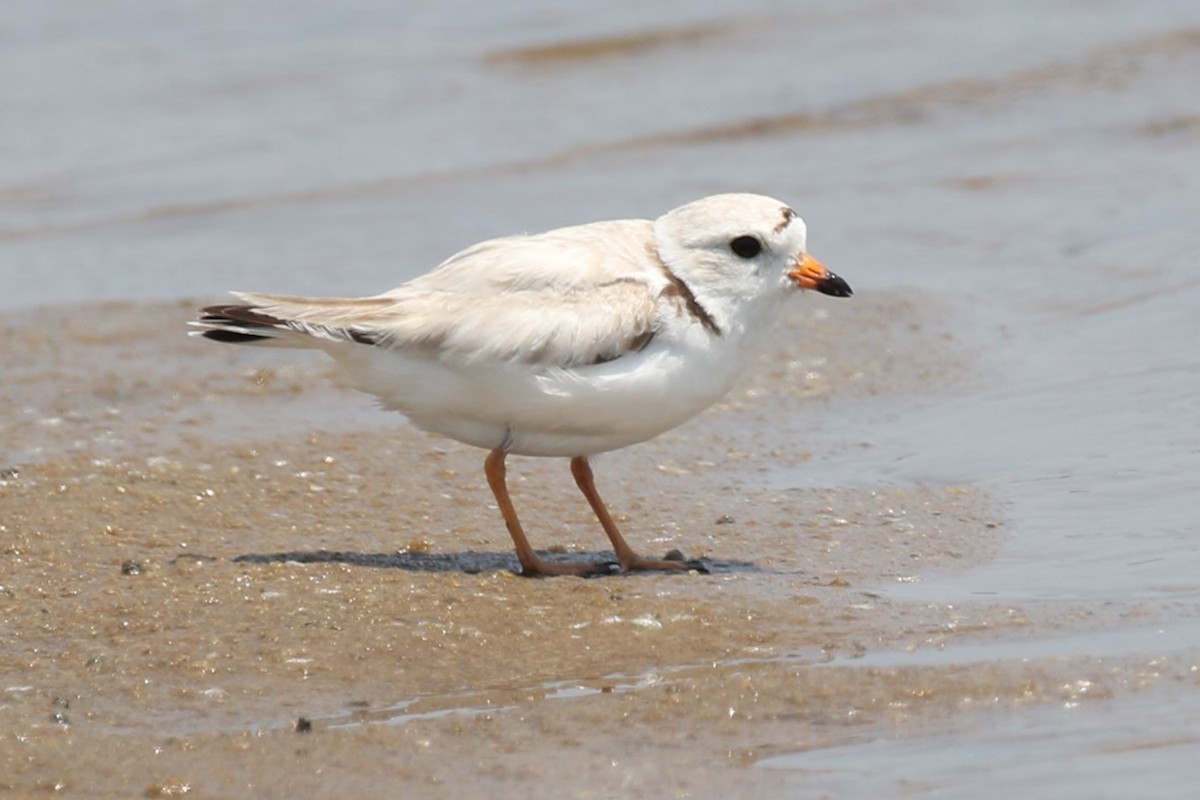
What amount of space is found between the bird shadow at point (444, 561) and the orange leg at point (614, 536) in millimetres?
48

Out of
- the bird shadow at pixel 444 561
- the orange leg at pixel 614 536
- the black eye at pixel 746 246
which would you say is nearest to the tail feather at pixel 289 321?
the bird shadow at pixel 444 561

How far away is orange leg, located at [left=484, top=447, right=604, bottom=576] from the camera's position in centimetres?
614

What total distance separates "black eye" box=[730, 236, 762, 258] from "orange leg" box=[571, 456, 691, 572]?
949 millimetres

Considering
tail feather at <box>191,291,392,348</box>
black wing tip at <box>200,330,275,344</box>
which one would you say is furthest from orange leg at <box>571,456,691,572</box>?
black wing tip at <box>200,330,275,344</box>

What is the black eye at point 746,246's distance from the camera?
6.17 m

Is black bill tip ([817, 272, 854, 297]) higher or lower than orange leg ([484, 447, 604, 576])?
higher

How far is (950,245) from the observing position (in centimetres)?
1077

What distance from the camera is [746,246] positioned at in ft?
20.3

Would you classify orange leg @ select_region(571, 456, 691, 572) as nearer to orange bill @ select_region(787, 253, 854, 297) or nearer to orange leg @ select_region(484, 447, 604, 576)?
orange leg @ select_region(484, 447, 604, 576)

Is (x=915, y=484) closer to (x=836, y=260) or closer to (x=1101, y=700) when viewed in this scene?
(x=1101, y=700)

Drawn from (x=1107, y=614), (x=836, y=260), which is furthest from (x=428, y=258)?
(x=1107, y=614)

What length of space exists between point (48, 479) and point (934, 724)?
4.00 meters

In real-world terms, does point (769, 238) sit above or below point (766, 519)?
above

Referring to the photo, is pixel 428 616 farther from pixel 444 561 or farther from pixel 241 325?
pixel 241 325
